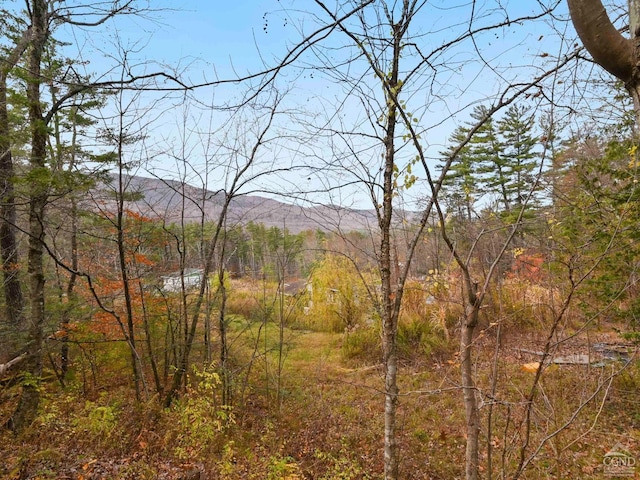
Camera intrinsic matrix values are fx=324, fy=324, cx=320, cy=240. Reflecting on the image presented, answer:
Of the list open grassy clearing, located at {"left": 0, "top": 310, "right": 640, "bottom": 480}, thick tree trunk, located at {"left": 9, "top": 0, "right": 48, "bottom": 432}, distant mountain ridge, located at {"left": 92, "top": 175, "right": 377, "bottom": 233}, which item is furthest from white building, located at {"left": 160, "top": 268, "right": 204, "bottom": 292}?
thick tree trunk, located at {"left": 9, "top": 0, "right": 48, "bottom": 432}

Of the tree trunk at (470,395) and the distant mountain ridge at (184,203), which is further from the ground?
the distant mountain ridge at (184,203)

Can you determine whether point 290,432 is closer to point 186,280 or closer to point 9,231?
point 186,280

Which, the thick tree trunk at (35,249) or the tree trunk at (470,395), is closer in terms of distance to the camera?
the tree trunk at (470,395)

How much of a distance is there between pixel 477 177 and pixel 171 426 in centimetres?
2034

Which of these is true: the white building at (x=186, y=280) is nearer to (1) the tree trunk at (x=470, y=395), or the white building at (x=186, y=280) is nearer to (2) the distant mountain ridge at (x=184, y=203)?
(2) the distant mountain ridge at (x=184, y=203)

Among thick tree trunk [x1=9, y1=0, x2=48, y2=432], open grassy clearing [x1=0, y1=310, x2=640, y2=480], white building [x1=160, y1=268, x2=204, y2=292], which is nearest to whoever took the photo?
open grassy clearing [x1=0, y1=310, x2=640, y2=480]

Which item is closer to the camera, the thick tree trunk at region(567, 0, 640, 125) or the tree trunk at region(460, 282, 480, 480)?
the thick tree trunk at region(567, 0, 640, 125)

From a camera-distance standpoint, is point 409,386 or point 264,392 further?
point 409,386

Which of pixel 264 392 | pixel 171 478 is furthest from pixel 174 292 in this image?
pixel 171 478

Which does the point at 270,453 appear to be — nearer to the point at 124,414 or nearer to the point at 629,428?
the point at 124,414

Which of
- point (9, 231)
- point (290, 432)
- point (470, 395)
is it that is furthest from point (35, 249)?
point (470, 395)

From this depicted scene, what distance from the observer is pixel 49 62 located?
3.94 metres

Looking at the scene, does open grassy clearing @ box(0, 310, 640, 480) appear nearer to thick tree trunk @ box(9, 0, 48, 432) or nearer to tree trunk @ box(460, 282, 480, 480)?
thick tree trunk @ box(9, 0, 48, 432)

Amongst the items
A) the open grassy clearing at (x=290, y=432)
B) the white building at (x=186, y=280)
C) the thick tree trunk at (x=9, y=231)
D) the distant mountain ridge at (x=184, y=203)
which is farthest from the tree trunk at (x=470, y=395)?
the white building at (x=186, y=280)
